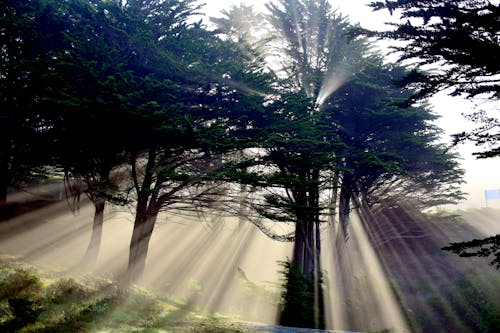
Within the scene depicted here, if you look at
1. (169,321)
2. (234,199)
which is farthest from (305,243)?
(169,321)

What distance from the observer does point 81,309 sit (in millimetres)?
8055

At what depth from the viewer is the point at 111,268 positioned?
51.4 ft

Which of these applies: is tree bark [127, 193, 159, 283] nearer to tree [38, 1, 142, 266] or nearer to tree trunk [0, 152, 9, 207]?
tree [38, 1, 142, 266]

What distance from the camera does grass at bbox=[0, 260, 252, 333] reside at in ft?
21.3

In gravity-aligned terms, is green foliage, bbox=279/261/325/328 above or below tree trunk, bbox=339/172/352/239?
below

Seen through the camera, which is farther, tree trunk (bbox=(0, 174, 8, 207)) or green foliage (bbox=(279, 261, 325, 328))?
tree trunk (bbox=(0, 174, 8, 207))

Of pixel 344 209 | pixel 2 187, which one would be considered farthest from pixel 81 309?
pixel 344 209

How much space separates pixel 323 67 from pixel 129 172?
11023 millimetres

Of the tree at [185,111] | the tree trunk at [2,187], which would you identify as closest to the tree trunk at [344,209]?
the tree at [185,111]

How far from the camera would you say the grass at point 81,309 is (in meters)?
6.50

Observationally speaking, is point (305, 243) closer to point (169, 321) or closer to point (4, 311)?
point (169, 321)

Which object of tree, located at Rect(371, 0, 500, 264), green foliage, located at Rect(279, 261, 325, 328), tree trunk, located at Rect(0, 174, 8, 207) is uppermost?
tree, located at Rect(371, 0, 500, 264)

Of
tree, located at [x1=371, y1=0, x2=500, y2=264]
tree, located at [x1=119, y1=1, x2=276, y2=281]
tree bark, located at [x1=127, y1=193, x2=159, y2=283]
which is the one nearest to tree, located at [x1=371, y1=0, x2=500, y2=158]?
tree, located at [x1=371, y1=0, x2=500, y2=264]

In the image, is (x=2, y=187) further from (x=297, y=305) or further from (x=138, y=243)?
(x=297, y=305)
